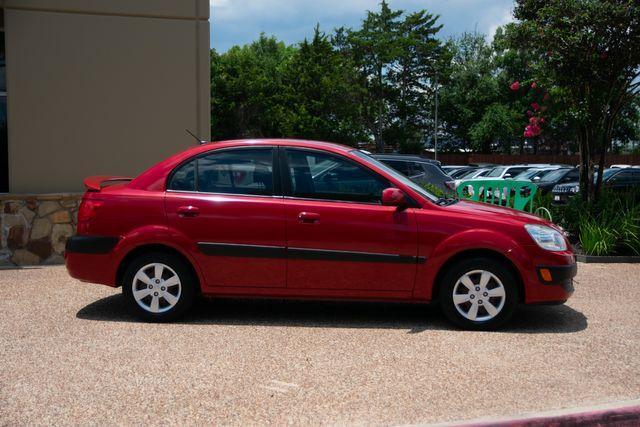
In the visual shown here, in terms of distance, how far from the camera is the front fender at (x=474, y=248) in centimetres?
548

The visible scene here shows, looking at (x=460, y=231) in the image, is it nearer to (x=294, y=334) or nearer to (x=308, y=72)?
(x=294, y=334)

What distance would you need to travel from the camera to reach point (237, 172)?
232 inches

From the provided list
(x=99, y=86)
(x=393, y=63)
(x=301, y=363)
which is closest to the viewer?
(x=301, y=363)

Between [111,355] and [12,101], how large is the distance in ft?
18.5

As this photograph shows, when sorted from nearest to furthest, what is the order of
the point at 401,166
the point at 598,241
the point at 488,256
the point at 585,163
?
1. the point at 488,256
2. the point at 598,241
3. the point at 585,163
4. the point at 401,166

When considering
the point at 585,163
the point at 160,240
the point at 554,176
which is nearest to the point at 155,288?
the point at 160,240

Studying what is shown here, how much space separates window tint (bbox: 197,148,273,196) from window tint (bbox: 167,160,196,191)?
0.22 ft

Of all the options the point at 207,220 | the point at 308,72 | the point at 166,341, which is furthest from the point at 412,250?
the point at 308,72

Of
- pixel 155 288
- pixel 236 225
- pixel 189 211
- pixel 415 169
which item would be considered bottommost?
pixel 155 288

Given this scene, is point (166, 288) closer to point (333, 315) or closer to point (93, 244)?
point (93, 244)

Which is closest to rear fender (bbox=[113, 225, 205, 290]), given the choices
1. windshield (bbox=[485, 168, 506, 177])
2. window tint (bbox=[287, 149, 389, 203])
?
window tint (bbox=[287, 149, 389, 203])

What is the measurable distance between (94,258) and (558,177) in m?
17.0

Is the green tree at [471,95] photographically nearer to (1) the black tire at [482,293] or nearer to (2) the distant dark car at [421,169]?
(2) the distant dark car at [421,169]

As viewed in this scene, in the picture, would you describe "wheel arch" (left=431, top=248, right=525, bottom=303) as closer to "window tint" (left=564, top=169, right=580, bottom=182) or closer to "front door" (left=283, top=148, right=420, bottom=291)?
"front door" (left=283, top=148, right=420, bottom=291)
